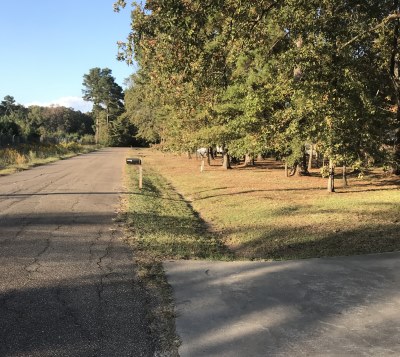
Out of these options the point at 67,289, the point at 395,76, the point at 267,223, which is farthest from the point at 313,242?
the point at 395,76

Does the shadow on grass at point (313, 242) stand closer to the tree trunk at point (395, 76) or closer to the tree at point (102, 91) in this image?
the tree trunk at point (395, 76)

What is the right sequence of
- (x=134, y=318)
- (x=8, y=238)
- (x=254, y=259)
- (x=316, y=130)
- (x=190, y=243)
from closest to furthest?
1. (x=134, y=318)
2. (x=254, y=259)
3. (x=8, y=238)
4. (x=190, y=243)
5. (x=316, y=130)

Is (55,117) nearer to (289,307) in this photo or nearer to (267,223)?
(267,223)

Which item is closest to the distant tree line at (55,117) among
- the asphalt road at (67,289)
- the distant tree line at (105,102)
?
the distant tree line at (105,102)

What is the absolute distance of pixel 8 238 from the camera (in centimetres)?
745

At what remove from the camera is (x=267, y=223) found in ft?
32.5

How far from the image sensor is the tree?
12000cm

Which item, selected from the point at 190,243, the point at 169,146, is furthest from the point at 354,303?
the point at 169,146

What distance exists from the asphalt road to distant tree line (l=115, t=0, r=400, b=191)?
14.2 feet

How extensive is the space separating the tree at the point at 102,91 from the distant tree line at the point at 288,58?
104 meters

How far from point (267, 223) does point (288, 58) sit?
16.5ft

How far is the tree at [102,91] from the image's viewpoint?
120 m

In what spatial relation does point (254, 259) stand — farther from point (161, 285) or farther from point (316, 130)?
point (316, 130)

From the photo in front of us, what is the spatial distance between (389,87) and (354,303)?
1831cm
